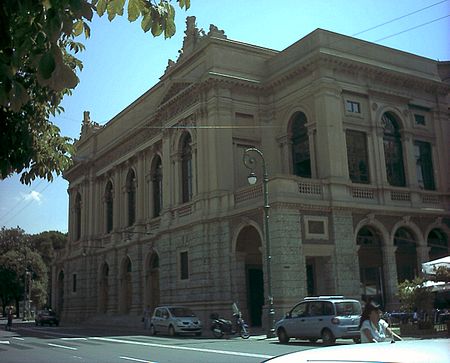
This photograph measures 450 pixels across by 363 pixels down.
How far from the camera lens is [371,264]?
3428 cm

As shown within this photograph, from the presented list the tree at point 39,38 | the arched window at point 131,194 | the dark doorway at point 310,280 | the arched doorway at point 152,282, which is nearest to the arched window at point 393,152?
the dark doorway at point 310,280

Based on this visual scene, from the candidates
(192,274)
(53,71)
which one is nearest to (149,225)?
(192,274)

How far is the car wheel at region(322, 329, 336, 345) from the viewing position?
20906 mm

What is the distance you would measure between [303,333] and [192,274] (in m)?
14.3

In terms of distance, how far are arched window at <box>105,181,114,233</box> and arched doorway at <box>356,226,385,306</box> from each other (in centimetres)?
2673

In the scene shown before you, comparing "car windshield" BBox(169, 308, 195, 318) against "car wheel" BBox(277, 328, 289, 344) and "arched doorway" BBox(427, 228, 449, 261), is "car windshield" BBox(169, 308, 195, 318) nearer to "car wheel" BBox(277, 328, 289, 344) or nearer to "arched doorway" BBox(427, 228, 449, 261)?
"car wheel" BBox(277, 328, 289, 344)

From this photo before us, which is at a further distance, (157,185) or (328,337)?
(157,185)

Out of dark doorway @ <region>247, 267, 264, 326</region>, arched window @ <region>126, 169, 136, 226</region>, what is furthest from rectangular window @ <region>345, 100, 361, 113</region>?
arched window @ <region>126, 169, 136, 226</region>

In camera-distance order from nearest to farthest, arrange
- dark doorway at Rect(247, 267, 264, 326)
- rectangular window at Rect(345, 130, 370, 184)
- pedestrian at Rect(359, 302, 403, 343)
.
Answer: pedestrian at Rect(359, 302, 403, 343), rectangular window at Rect(345, 130, 370, 184), dark doorway at Rect(247, 267, 264, 326)

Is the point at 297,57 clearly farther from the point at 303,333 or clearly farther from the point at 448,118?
the point at 303,333

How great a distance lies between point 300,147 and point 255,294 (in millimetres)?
9756

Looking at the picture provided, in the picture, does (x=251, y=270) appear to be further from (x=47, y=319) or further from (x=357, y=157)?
(x=47, y=319)

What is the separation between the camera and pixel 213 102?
35.3 meters

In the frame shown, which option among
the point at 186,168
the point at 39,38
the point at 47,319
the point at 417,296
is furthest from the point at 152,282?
the point at 39,38
